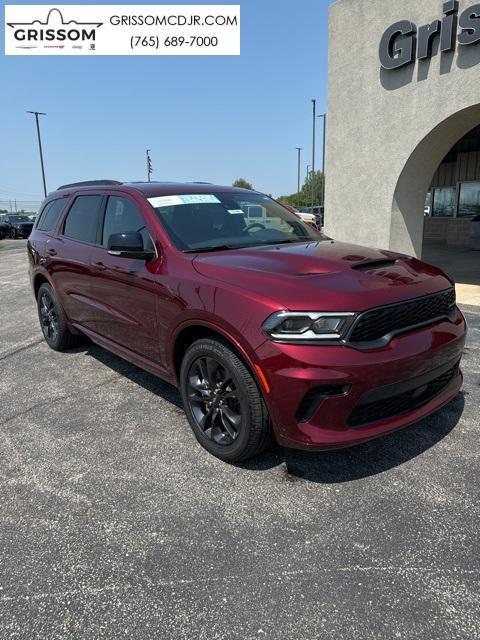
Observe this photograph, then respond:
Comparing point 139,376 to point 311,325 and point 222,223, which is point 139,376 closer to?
point 222,223

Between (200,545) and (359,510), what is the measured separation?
0.87 metres

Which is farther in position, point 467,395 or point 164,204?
point 467,395

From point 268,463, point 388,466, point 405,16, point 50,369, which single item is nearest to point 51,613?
point 268,463

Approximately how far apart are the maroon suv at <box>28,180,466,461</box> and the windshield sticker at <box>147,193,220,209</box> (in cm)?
2

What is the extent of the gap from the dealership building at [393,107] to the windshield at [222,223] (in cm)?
512

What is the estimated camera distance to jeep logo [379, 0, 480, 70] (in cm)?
703

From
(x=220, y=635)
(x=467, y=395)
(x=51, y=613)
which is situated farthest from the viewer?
(x=467, y=395)

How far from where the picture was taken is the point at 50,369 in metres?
4.98

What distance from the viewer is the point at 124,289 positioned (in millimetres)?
3732

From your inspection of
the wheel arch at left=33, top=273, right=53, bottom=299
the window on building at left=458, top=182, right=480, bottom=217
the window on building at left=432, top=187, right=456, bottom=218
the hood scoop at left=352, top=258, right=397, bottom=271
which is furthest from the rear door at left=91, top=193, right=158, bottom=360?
the window on building at left=432, top=187, right=456, bottom=218

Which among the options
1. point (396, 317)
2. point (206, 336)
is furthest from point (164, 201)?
point (396, 317)

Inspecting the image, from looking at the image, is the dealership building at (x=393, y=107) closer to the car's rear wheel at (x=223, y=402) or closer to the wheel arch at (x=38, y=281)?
the wheel arch at (x=38, y=281)

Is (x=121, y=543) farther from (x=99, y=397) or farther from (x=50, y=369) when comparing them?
(x=50, y=369)

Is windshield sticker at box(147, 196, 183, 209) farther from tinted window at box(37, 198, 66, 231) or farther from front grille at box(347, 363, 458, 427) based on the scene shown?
front grille at box(347, 363, 458, 427)
